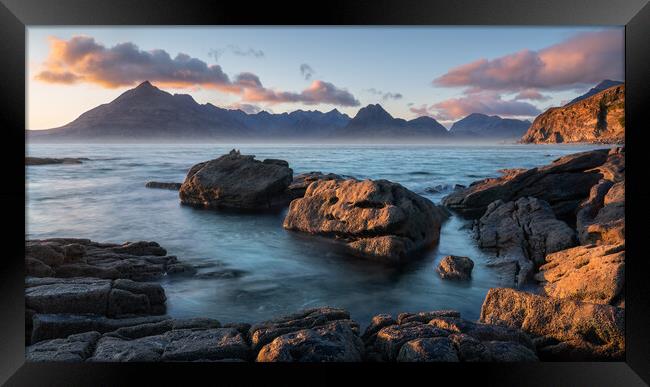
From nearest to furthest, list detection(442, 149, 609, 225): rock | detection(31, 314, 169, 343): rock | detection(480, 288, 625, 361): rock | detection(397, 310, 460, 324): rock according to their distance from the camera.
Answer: detection(480, 288, 625, 361): rock
detection(31, 314, 169, 343): rock
detection(397, 310, 460, 324): rock
detection(442, 149, 609, 225): rock

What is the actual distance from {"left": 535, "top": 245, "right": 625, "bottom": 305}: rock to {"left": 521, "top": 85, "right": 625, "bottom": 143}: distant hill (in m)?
5.98

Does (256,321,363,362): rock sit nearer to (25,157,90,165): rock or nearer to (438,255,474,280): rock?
(438,255,474,280): rock

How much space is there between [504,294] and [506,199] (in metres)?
7.95

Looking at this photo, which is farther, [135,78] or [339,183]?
[135,78]

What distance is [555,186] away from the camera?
11.4 m

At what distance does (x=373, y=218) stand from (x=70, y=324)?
550 cm

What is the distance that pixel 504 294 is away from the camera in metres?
4.86

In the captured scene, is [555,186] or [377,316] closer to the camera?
[377,316]

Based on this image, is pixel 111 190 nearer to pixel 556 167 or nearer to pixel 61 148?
pixel 61 148

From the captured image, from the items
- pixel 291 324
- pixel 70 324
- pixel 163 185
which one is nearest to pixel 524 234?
pixel 291 324

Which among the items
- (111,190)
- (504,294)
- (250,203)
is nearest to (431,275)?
(504,294)

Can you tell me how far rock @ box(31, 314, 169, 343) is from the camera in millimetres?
4555

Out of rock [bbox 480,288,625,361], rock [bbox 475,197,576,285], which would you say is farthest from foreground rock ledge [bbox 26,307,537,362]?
rock [bbox 475,197,576,285]

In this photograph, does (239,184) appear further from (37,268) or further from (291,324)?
(291,324)
